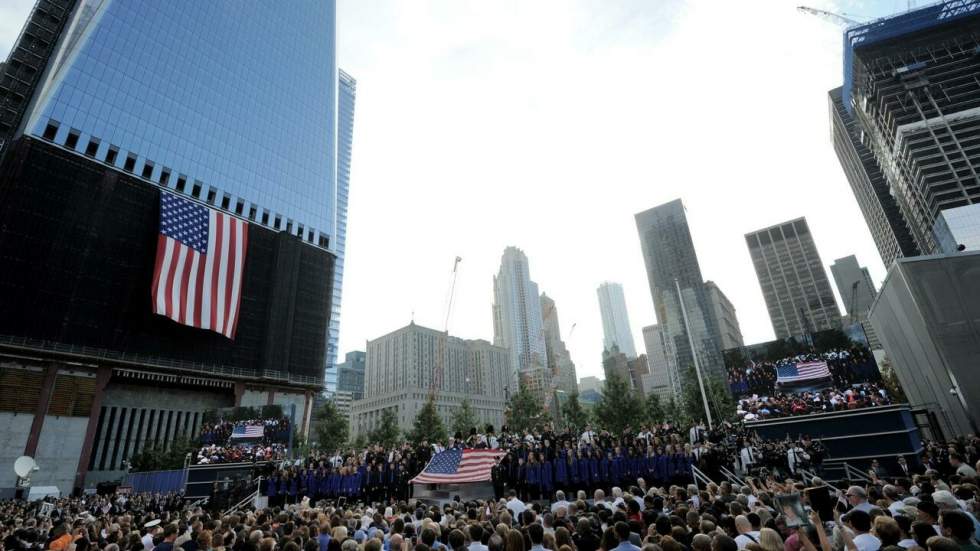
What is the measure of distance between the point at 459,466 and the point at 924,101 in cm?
13914

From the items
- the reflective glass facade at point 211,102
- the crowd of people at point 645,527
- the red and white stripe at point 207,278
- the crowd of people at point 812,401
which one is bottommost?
the crowd of people at point 645,527

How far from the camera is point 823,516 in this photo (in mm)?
4652

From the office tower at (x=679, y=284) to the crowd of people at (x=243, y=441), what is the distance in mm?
145251

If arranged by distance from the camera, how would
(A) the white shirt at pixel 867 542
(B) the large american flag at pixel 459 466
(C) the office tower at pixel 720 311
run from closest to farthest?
(A) the white shirt at pixel 867 542
(B) the large american flag at pixel 459 466
(C) the office tower at pixel 720 311

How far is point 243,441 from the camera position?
41.8m

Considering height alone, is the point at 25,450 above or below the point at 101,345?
below

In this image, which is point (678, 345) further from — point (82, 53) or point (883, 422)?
point (82, 53)

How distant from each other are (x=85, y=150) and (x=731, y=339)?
205025 millimetres

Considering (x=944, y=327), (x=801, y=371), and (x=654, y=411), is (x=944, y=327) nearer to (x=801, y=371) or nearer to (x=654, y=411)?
(x=801, y=371)

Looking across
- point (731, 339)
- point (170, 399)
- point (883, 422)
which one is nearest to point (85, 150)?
point (170, 399)

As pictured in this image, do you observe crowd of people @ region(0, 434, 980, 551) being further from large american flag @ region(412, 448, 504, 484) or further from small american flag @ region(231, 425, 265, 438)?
small american flag @ region(231, 425, 265, 438)

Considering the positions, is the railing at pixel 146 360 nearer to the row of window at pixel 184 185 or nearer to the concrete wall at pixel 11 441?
the concrete wall at pixel 11 441

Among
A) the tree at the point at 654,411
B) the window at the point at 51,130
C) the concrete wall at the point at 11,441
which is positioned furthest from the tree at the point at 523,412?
the window at the point at 51,130

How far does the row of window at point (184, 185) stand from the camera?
54281 mm
